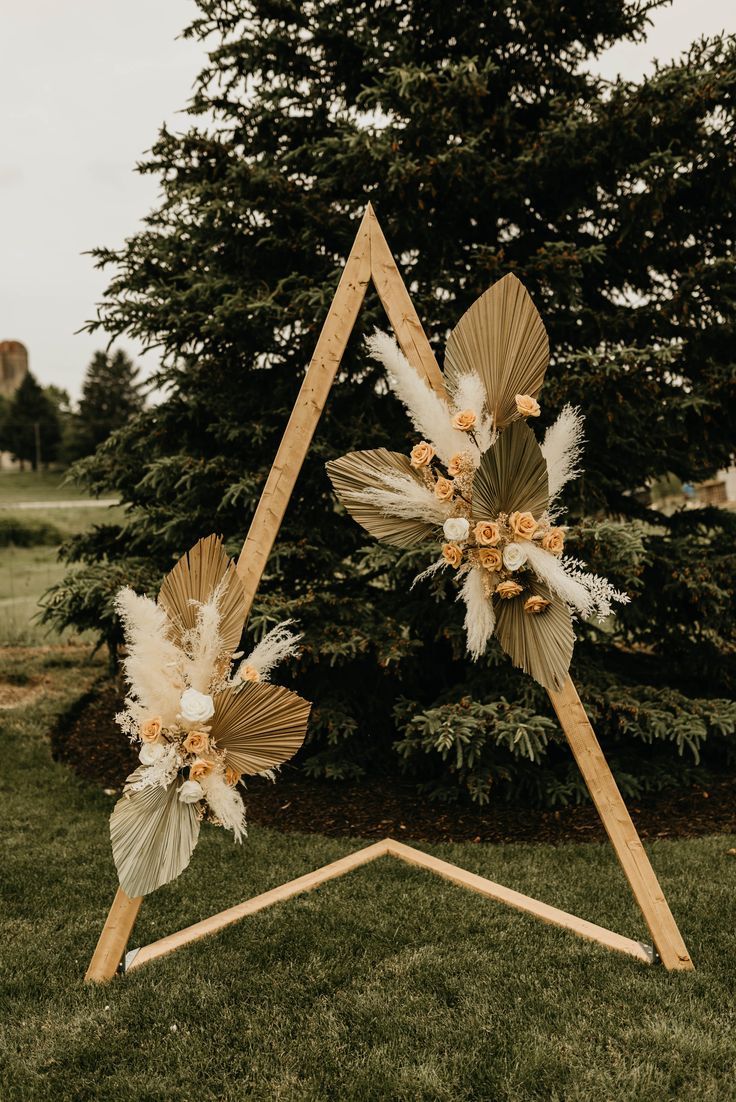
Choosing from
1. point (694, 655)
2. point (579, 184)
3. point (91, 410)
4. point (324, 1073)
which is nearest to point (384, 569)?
point (694, 655)

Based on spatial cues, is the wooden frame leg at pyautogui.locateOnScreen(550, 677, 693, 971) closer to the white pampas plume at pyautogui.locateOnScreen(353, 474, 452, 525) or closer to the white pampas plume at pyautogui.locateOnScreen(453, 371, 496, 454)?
the white pampas plume at pyautogui.locateOnScreen(353, 474, 452, 525)

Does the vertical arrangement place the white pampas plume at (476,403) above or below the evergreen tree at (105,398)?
below

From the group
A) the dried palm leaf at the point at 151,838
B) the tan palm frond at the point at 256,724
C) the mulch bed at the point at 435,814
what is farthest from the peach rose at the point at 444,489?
the mulch bed at the point at 435,814

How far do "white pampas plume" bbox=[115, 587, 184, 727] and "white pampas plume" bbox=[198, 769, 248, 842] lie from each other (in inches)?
8.6

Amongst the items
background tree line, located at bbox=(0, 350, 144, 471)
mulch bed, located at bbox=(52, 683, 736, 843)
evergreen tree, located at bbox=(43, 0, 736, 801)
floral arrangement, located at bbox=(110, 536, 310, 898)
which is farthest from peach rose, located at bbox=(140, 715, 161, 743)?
background tree line, located at bbox=(0, 350, 144, 471)

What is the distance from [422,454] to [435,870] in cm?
174

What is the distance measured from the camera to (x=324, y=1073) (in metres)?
2.37

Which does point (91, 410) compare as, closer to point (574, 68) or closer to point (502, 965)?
point (574, 68)

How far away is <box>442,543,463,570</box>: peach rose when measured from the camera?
268cm

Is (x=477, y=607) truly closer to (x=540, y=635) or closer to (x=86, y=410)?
(x=540, y=635)

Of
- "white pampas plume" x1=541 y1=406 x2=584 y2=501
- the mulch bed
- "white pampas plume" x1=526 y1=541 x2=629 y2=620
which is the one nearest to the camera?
"white pampas plume" x1=526 y1=541 x2=629 y2=620

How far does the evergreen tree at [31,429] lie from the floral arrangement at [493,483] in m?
13.8

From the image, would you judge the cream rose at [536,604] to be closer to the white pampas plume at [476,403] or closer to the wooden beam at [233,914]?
→ the white pampas plume at [476,403]

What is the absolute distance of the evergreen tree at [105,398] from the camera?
29750 millimetres
